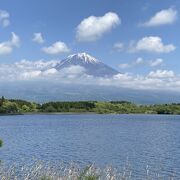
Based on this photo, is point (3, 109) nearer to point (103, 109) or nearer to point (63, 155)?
point (103, 109)

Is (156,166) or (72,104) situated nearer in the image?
(156,166)

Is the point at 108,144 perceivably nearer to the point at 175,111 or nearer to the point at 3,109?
the point at 3,109

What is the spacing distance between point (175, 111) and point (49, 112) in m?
53.0

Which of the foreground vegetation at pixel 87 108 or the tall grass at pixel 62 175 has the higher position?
the foreground vegetation at pixel 87 108

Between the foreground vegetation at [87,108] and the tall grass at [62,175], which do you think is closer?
the tall grass at [62,175]

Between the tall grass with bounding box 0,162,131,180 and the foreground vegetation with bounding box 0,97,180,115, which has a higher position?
the foreground vegetation with bounding box 0,97,180,115

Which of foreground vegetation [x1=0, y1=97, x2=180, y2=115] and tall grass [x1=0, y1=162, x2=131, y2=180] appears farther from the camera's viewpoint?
foreground vegetation [x1=0, y1=97, x2=180, y2=115]

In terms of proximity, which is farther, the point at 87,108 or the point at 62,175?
the point at 87,108

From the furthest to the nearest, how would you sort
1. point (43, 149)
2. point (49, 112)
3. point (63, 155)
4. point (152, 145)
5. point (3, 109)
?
point (49, 112), point (3, 109), point (152, 145), point (43, 149), point (63, 155)

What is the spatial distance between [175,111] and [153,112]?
398 inches

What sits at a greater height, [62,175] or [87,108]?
[87,108]

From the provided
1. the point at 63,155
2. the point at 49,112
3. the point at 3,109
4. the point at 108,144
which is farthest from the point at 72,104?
the point at 63,155

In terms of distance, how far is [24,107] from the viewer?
175500 mm

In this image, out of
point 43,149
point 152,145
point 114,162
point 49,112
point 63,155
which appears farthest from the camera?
point 49,112
